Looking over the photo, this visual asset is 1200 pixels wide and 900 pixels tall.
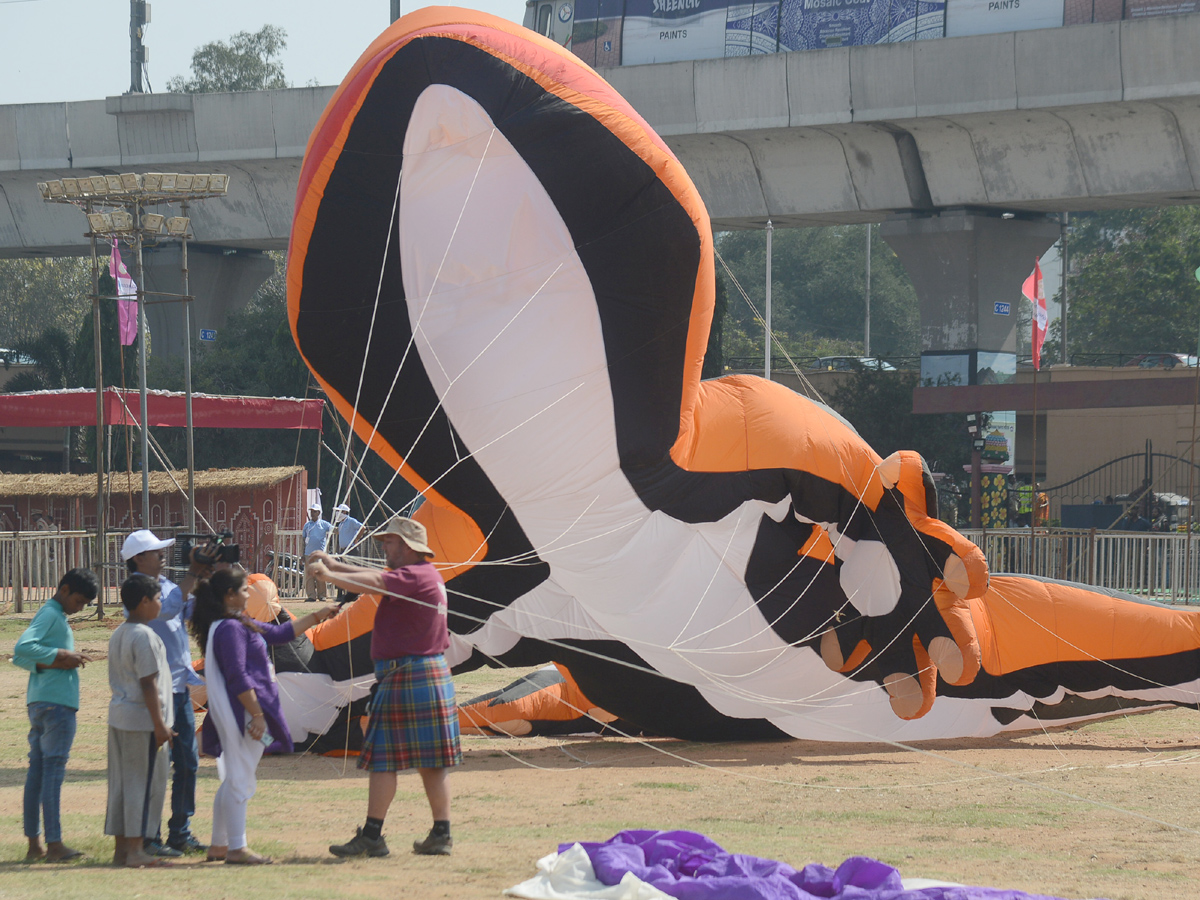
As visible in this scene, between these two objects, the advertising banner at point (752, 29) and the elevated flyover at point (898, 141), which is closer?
the elevated flyover at point (898, 141)

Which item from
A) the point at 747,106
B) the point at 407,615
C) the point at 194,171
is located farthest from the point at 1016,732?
the point at 194,171

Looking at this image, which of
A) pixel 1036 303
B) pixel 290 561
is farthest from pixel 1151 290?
pixel 290 561

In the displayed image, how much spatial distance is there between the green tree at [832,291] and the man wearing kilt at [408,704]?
208 ft

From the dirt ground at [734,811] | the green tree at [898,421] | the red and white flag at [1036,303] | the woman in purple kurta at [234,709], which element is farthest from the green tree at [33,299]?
the woman in purple kurta at [234,709]

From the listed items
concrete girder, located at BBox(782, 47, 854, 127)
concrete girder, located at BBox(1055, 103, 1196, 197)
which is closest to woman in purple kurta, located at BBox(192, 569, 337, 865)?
concrete girder, located at BBox(1055, 103, 1196, 197)

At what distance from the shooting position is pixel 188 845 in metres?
7.04

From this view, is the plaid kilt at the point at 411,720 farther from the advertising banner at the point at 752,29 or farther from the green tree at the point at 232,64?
the green tree at the point at 232,64

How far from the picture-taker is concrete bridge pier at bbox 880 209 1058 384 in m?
28.4

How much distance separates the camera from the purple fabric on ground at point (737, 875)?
582 cm

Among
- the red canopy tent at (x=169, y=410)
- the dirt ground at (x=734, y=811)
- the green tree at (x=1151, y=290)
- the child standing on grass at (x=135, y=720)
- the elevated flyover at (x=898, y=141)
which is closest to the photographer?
the dirt ground at (x=734, y=811)

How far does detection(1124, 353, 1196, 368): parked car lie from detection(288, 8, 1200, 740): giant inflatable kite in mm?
27357

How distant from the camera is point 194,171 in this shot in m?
32.1

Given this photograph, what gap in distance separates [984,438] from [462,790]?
19.8 meters

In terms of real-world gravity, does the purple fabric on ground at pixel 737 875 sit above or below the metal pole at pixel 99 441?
below
